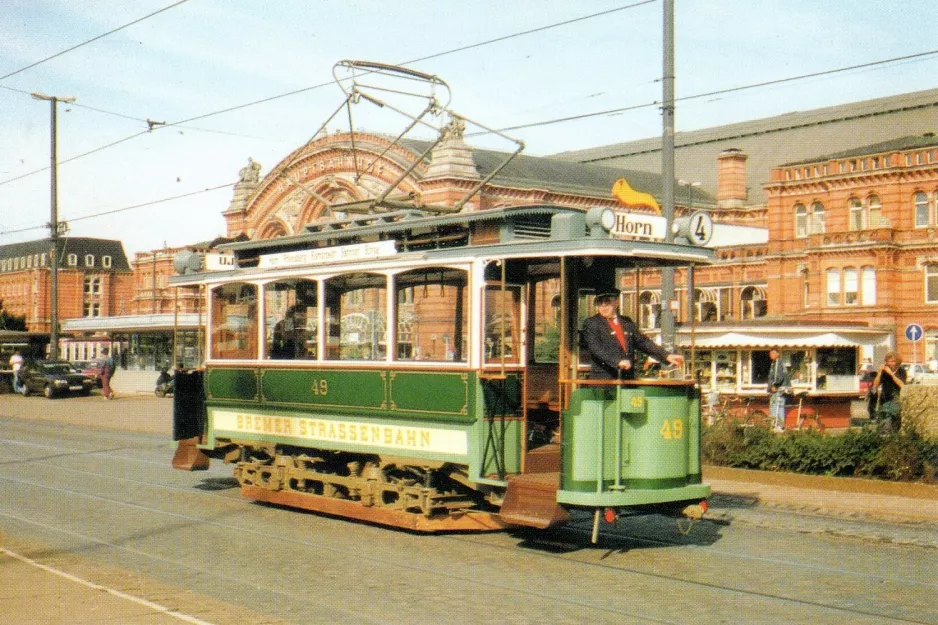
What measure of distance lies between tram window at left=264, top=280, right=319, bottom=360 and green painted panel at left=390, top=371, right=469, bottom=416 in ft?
5.22

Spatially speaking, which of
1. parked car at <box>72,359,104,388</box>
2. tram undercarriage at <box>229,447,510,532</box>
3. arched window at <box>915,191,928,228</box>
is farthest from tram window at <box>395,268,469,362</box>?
arched window at <box>915,191,928,228</box>

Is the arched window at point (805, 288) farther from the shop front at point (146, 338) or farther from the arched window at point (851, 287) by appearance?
the shop front at point (146, 338)

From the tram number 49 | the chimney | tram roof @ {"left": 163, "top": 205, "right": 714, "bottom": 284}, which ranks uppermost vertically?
the chimney

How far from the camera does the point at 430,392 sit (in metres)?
11.3

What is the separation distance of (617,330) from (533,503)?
69.0 inches

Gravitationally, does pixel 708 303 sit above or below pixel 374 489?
above

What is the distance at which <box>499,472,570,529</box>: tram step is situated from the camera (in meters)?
9.91

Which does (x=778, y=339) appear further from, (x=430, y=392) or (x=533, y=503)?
(x=533, y=503)

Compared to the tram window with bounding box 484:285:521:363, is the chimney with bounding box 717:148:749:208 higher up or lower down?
higher up

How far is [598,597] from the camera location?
8539 millimetres

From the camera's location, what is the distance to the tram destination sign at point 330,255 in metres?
12.0

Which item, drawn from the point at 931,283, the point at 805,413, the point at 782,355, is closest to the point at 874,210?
the point at 931,283

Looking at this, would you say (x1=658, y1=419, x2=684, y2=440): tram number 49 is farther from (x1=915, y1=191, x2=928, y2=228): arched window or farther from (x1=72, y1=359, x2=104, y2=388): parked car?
(x1=915, y1=191, x2=928, y2=228): arched window

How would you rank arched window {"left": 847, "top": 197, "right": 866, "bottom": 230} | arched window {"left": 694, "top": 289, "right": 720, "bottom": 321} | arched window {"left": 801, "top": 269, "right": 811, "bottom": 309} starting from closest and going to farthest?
1. arched window {"left": 847, "top": 197, "right": 866, "bottom": 230}
2. arched window {"left": 801, "top": 269, "right": 811, "bottom": 309}
3. arched window {"left": 694, "top": 289, "right": 720, "bottom": 321}
